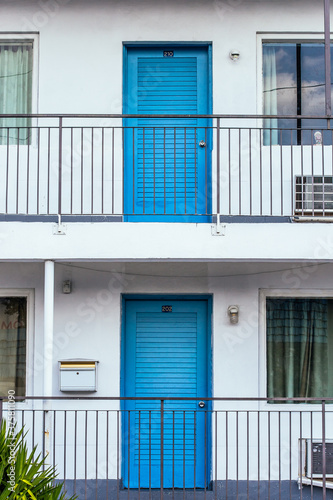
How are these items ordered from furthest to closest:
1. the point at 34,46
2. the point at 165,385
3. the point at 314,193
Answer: the point at 34,46, the point at 165,385, the point at 314,193

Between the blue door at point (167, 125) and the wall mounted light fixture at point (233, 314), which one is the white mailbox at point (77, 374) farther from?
the blue door at point (167, 125)

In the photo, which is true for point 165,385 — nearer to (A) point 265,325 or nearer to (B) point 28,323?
(A) point 265,325

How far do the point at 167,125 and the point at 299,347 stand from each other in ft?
10.2

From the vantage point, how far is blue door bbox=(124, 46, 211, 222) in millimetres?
8773

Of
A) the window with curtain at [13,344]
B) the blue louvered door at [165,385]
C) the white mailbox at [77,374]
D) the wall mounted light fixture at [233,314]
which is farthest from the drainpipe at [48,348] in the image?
the wall mounted light fixture at [233,314]

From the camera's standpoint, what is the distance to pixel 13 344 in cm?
870

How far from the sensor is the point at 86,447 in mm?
7809

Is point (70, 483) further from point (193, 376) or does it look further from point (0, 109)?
point (0, 109)

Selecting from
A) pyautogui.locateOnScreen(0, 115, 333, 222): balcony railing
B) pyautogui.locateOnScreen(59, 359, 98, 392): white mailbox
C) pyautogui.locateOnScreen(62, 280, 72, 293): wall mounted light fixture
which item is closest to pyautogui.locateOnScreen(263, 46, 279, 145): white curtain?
pyautogui.locateOnScreen(0, 115, 333, 222): balcony railing

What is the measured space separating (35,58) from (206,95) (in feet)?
7.05

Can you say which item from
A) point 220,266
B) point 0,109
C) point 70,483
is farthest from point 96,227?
point 70,483

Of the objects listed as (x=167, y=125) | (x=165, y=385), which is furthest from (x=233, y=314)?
(x=167, y=125)

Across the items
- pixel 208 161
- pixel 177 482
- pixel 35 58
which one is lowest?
pixel 177 482

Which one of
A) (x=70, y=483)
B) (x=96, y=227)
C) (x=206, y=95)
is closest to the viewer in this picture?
(x=96, y=227)
